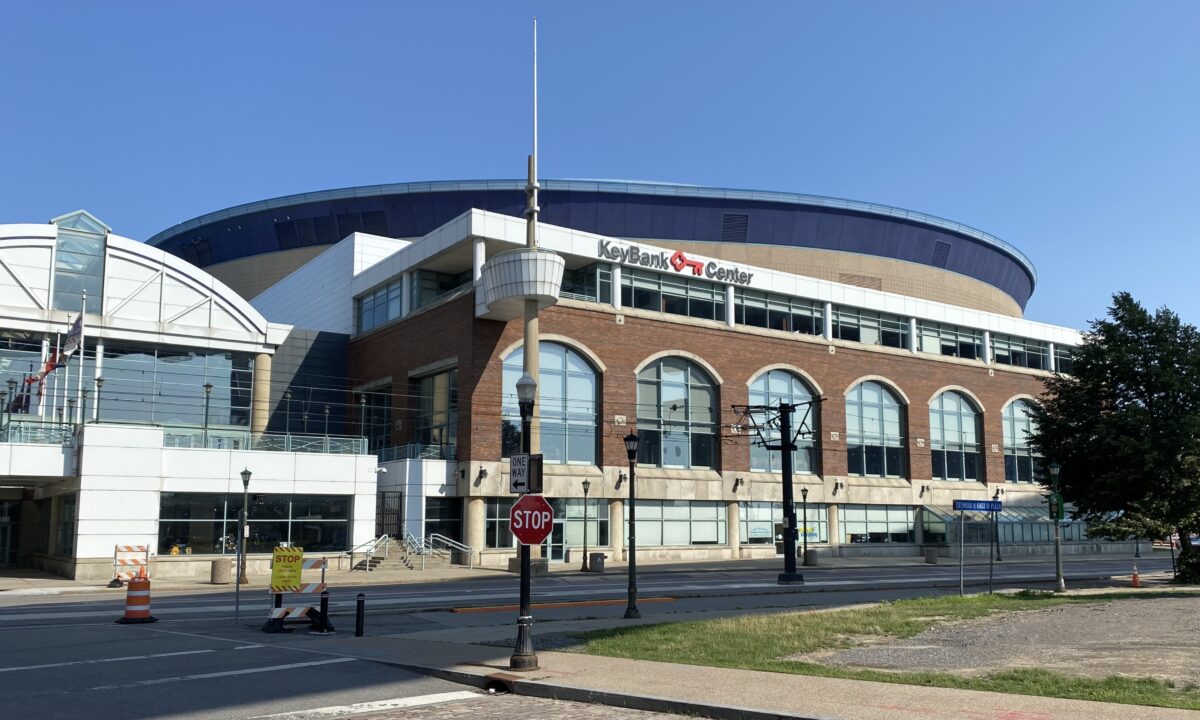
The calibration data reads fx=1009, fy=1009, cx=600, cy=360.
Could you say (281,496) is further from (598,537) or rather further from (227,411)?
(598,537)

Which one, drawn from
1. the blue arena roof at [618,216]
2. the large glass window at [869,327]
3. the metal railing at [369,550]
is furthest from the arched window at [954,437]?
the metal railing at [369,550]

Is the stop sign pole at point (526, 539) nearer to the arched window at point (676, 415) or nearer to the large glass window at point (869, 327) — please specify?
the arched window at point (676, 415)

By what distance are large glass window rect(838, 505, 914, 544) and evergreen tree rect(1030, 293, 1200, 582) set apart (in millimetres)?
28188

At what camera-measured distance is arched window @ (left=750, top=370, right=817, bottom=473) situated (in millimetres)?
61219

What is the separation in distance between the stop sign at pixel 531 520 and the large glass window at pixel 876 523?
52521mm

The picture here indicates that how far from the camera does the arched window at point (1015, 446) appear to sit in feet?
246

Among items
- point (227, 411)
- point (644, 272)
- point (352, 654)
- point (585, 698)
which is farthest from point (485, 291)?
point (585, 698)

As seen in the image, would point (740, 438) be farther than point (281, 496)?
Yes

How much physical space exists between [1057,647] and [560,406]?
37.9 m

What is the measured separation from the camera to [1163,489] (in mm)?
32656

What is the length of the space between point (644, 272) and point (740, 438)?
38.1 feet

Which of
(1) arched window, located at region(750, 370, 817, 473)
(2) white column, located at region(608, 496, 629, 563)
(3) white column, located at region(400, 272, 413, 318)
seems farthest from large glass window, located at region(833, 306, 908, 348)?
(3) white column, located at region(400, 272, 413, 318)

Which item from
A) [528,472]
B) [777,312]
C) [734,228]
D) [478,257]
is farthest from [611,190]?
[528,472]

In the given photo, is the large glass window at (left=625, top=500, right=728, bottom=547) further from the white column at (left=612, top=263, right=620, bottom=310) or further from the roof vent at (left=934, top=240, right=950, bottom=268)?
the roof vent at (left=934, top=240, right=950, bottom=268)
